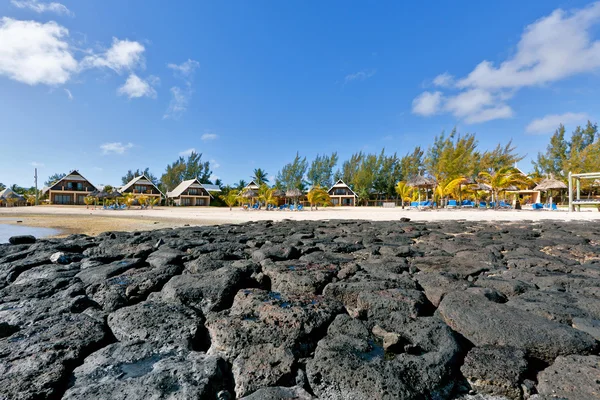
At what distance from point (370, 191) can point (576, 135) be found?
87.5 feet

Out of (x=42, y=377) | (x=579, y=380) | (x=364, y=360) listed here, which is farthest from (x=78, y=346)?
(x=579, y=380)

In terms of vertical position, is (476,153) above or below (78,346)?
above

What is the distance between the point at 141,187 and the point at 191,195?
7.39m

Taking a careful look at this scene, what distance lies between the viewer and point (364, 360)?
150 cm

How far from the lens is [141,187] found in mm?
44969

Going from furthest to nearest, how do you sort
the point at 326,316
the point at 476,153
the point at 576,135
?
the point at 576,135 < the point at 476,153 < the point at 326,316

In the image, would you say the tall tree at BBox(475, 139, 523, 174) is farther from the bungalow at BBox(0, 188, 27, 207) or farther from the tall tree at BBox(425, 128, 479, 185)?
the bungalow at BBox(0, 188, 27, 207)

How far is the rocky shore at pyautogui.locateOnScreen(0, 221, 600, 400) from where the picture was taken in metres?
1.39

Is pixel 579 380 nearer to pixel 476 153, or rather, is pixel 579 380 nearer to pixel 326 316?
pixel 326 316

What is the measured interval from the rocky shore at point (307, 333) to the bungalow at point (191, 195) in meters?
45.0

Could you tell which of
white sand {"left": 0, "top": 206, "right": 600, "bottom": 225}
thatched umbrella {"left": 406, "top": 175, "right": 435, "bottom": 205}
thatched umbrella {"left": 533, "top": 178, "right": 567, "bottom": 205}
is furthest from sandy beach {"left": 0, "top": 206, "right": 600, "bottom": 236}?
thatched umbrella {"left": 533, "top": 178, "right": 567, "bottom": 205}

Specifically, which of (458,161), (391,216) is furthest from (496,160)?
(391,216)

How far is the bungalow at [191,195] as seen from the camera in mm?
45625

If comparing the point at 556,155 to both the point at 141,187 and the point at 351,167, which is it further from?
the point at 141,187
